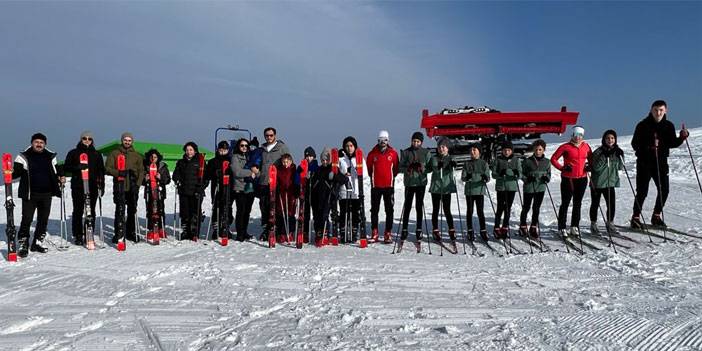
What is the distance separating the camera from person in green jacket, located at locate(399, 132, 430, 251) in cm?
616

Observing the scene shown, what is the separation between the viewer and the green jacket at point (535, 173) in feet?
20.2

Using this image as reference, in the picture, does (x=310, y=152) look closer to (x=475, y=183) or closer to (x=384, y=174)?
(x=384, y=174)

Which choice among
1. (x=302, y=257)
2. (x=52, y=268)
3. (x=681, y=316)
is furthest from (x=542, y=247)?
(x=52, y=268)

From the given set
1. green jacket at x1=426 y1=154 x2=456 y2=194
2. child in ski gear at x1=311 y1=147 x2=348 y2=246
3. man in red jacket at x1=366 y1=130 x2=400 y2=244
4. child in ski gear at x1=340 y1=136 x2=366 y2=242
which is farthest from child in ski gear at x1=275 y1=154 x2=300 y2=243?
green jacket at x1=426 y1=154 x2=456 y2=194

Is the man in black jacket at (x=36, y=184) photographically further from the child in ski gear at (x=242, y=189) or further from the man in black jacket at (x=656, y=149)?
the man in black jacket at (x=656, y=149)

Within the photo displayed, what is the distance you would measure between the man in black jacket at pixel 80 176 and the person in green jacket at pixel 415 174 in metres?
4.54

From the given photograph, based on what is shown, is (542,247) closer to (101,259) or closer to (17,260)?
(101,259)

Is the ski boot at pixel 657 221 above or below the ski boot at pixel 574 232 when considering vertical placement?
above

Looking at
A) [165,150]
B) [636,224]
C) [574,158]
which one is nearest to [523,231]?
[574,158]

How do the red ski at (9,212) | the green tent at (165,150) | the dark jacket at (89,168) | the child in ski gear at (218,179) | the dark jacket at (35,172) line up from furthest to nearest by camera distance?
the green tent at (165,150) < the child in ski gear at (218,179) < the dark jacket at (89,168) < the dark jacket at (35,172) < the red ski at (9,212)

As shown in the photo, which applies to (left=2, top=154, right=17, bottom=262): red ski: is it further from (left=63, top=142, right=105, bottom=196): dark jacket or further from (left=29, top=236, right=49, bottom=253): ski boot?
(left=63, top=142, right=105, bottom=196): dark jacket

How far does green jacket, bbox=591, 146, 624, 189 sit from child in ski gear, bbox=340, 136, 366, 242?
3442 mm

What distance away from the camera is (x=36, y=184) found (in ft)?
18.8

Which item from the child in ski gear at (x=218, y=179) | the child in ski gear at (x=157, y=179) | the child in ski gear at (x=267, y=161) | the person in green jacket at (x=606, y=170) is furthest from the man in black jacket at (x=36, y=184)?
the person in green jacket at (x=606, y=170)
